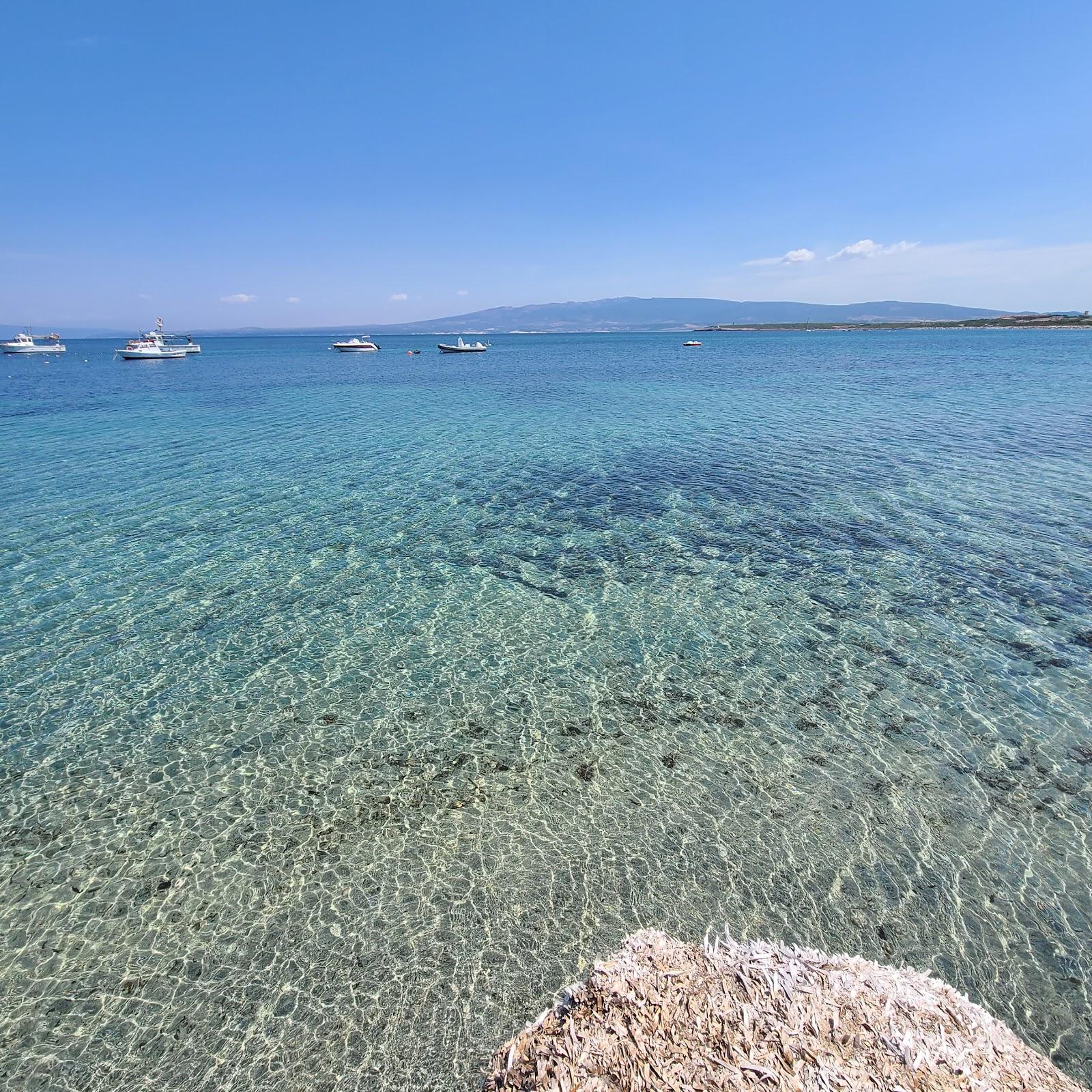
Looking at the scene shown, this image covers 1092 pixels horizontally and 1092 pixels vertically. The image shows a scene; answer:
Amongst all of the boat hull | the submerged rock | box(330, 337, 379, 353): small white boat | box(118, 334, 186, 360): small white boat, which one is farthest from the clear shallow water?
box(330, 337, 379, 353): small white boat

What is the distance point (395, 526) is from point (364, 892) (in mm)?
12810

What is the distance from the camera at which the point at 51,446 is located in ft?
101

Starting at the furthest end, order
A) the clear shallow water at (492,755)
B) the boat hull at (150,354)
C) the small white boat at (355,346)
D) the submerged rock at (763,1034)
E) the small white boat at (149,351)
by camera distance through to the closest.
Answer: the small white boat at (355,346) → the small white boat at (149,351) → the boat hull at (150,354) → the clear shallow water at (492,755) → the submerged rock at (763,1034)

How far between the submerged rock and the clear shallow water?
220 cm

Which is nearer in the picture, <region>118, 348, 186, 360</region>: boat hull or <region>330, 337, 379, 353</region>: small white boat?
<region>118, 348, 186, 360</region>: boat hull

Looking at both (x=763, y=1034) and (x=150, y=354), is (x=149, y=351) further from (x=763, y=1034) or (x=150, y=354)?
(x=763, y=1034)

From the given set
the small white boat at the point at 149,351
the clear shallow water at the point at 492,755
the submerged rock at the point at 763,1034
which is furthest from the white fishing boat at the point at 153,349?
the submerged rock at the point at 763,1034

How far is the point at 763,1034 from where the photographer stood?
3869 millimetres

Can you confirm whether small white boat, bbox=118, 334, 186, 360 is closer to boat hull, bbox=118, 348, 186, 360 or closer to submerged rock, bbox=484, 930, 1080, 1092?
boat hull, bbox=118, 348, 186, 360

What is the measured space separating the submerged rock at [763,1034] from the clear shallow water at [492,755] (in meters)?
2.20

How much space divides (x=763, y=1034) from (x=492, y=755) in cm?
592

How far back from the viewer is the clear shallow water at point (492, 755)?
6055 millimetres

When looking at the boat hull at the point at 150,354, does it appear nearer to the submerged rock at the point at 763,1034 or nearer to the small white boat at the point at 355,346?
the small white boat at the point at 355,346

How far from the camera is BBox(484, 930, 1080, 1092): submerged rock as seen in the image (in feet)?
11.8
